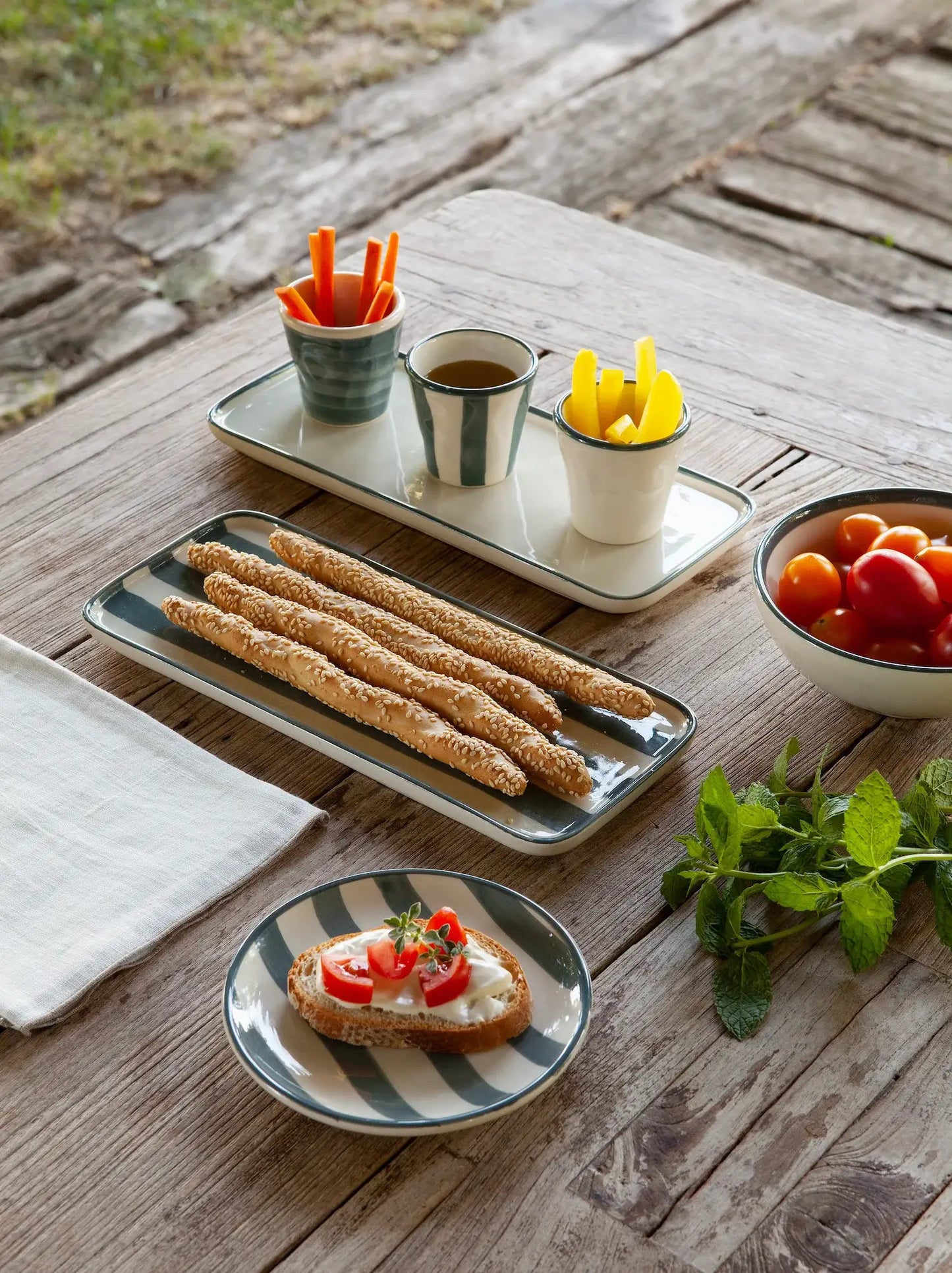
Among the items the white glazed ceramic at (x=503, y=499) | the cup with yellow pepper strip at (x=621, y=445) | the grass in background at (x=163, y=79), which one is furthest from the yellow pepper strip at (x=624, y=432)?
the grass in background at (x=163, y=79)

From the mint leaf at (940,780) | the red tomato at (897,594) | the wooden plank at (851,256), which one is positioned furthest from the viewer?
the wooden plank at (851,256)

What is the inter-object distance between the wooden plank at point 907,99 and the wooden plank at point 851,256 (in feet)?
1.88

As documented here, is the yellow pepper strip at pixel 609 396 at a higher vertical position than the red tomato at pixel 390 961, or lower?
higher

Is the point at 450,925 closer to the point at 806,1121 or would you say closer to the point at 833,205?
the point at 806,1121

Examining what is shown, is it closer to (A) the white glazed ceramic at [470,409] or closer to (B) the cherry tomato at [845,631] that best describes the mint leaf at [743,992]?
(B) the cherry tomato at [845,631]

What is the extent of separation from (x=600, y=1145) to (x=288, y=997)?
228mm

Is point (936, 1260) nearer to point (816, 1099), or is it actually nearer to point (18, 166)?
point (816, 1099)

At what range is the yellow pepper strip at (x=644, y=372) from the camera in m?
1.34

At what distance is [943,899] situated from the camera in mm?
983

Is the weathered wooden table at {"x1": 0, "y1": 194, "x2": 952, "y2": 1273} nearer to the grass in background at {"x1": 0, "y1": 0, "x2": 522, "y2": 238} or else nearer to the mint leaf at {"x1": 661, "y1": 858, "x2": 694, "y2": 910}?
the mint leaf at {"x1": 661, "y1": 858, "x2": 694, "y2": 910}

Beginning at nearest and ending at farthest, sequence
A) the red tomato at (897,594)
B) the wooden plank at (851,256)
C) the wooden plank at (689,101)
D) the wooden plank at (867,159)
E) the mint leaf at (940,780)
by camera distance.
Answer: the mint leaf at (940,780), the red tomato at (897,594), the wooden plank at (851,256), the wooden plank at (867,159), the wooden plank at (689,101)

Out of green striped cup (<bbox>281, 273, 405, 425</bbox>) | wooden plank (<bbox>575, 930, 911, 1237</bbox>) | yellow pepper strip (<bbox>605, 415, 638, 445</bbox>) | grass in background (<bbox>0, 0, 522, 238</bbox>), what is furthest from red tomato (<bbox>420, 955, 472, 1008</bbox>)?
grass in background (<bbox>0, 0, 522, 238</bbox>)

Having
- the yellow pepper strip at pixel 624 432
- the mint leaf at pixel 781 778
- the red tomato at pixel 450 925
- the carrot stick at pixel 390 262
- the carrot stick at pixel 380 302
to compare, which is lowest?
the mint leaf at pixel 781 778

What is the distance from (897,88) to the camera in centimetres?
389
